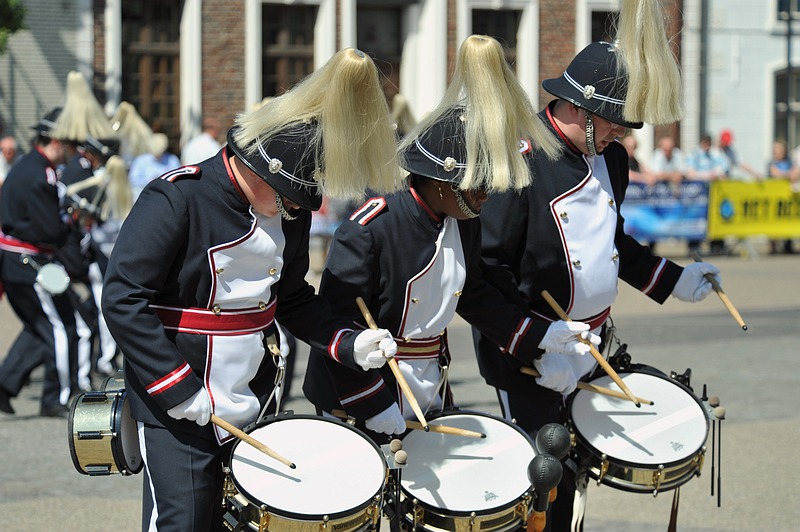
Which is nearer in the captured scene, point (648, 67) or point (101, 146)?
point (648, 67)

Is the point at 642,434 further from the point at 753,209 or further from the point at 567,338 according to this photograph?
the point at 753,209

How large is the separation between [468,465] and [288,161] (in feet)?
3.68

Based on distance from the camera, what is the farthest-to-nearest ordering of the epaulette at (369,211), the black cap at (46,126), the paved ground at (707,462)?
1. the black cap at (46,126)
2. the paved ground at (707,462)
3. the epaulette at (369,211)

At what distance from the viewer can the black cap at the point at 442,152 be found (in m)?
3.91

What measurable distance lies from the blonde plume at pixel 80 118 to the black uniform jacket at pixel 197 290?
5.07 m

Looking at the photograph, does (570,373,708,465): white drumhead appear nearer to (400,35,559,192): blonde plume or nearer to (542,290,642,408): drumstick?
(542,290,642,408): drumstick

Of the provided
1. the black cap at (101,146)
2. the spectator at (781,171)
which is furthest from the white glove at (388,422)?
the spectator at (781,171)

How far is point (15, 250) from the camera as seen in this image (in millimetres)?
7832

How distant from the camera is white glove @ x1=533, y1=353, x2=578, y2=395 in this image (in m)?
4.40

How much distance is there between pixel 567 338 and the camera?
4328mm

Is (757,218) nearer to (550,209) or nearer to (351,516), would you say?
(550,209)

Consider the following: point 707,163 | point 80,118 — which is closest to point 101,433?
point 80,118

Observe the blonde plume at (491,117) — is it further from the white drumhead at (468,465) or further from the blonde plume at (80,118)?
the blonde plume at (80,118)

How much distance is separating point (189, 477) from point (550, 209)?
1.59 meters
